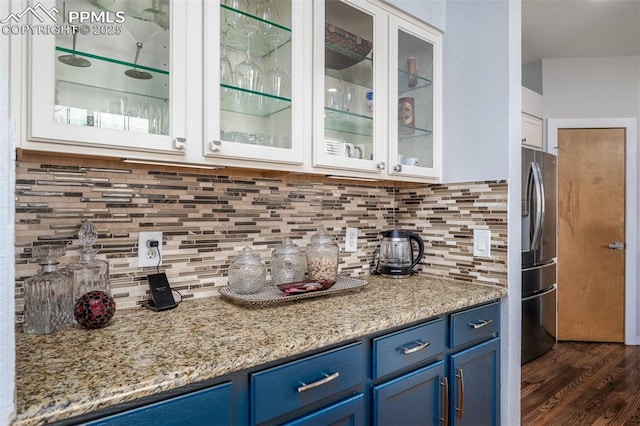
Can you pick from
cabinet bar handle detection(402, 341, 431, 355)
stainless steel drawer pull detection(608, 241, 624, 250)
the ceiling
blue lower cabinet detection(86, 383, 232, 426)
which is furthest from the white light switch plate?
stainless steel drawer pull detection(608, 241, 624, 250)

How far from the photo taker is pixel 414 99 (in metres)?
1.92

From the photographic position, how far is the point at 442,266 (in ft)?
6.61

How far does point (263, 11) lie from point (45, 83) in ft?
2.67

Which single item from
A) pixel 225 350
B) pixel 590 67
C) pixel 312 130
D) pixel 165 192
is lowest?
pixel 225 350

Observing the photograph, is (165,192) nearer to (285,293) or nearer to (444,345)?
(285,293)

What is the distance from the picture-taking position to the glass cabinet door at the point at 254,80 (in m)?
1.24

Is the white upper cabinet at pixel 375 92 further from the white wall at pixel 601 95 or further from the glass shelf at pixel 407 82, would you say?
the white wall at pixel 601 95

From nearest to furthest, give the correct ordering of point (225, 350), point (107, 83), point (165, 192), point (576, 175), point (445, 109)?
point (225, 350) < point (107, 83) < point (165, 192) < point (445, 109) < point (576, 175)

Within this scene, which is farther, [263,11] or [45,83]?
[263,11]

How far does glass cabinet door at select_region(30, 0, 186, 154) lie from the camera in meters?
0.97

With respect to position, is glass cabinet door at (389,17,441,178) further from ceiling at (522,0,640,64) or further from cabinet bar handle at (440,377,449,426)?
ceiling at (522,0,640,64)

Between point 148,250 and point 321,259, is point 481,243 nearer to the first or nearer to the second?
point 321,259

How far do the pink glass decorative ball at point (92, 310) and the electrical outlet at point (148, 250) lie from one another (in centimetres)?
26

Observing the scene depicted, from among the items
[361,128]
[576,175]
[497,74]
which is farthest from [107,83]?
[576,175]
